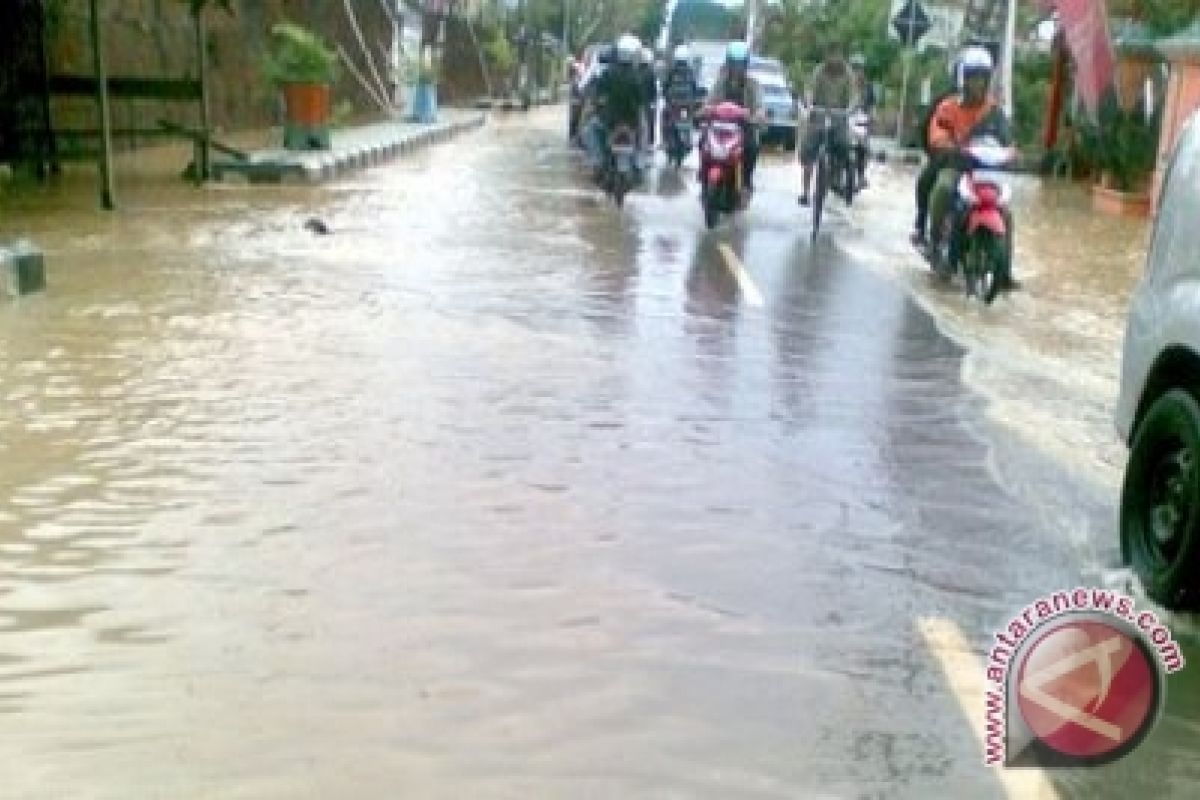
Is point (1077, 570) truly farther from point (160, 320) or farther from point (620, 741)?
point (160, 320)

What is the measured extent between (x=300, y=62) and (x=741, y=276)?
399 inches

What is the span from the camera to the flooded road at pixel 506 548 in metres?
3.64

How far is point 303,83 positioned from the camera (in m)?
20.1

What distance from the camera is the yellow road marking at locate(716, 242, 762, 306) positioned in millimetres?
10422

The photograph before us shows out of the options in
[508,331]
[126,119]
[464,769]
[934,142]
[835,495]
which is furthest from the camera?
[126,119]

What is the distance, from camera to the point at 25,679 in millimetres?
3975

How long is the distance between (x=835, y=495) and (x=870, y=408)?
5.20 ft

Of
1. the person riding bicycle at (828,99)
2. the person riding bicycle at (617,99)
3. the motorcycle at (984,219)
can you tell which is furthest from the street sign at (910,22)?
the motorcycle at (984,219)

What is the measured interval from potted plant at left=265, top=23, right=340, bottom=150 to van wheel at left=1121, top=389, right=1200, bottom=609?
16.3 metres

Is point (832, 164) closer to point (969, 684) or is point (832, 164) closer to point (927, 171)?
point (927, 171)

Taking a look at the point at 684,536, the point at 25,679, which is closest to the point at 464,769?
the point at 25,679

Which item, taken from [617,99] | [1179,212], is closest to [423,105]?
[617,99]

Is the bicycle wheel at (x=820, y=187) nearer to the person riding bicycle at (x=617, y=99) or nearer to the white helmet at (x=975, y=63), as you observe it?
the person riding bicycle at (x=617, y=99)

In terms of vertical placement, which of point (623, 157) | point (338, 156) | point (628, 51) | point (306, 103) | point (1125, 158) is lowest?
point (338, 156)
